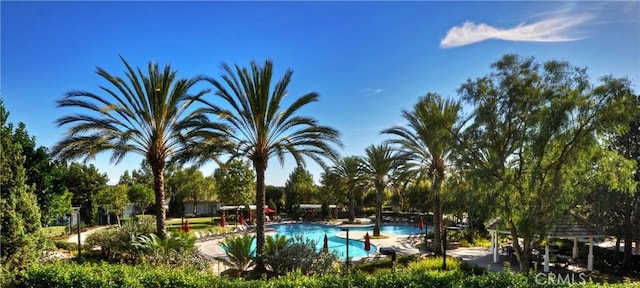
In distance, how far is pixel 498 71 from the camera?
12617 mm

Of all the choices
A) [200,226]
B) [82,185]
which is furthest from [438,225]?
[82,185]

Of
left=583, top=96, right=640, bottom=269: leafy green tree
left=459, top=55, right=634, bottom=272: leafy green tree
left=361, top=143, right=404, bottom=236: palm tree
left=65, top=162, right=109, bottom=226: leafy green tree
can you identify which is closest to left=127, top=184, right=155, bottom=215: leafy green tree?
left=65, top=162, right=109, bottom=226: leafy green tree

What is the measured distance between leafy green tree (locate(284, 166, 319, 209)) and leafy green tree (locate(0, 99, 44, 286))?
118 ft

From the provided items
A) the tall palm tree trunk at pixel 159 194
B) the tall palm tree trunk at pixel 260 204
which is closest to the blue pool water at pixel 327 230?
the tall palm tree trunk at pixel 260 204

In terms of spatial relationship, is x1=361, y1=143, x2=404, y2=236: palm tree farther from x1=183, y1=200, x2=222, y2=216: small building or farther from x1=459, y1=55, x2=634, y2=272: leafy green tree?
x1=183, y1=200, x2=222, y2=216: small building

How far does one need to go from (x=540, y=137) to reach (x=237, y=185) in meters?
30.3

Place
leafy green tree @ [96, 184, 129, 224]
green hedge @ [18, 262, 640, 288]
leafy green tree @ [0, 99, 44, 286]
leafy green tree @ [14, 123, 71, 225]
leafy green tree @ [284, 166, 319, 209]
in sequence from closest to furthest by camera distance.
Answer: green hedge @ [18, 262, 640, 288] < leafy green tree @ [0, 99, 44, 286] < leafy green tree @ [14, 123, 71, 225] < leafy green tree @ [96, 184, 129, 224] < leafy green tree @ [284, 166, 319, 209]

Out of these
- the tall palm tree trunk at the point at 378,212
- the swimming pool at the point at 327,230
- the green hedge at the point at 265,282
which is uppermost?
the green hedge at the point at 265,282

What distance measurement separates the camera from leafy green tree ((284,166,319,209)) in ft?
154

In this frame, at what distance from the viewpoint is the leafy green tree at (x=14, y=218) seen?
9.45m

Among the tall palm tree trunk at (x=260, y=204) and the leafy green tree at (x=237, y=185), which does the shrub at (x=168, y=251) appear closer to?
the tall palm tree trunk at (x=260, y=204)

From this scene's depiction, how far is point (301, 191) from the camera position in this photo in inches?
1847

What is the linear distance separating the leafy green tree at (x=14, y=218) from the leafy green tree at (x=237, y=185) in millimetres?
27628

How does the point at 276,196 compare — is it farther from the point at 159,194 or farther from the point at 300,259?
the point at 300,259
